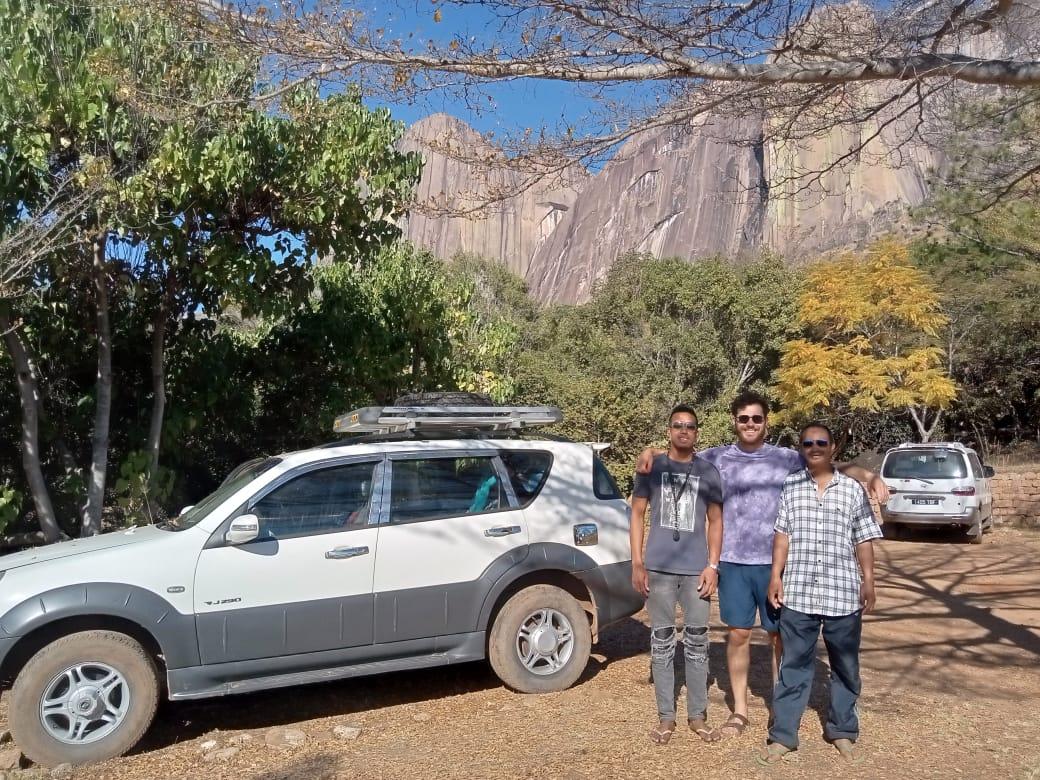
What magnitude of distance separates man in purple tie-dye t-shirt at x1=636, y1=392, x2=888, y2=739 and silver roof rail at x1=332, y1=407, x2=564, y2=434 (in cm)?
145

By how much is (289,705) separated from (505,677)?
141cm

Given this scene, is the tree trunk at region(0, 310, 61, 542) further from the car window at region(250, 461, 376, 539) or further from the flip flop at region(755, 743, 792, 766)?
the flip flop at region(755, 743, 792, 766)

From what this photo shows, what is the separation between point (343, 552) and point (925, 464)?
12.0 meters

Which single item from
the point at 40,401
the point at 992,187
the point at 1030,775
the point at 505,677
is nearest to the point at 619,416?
the point at 992,187

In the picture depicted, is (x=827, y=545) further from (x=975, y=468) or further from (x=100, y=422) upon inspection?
(x=975, y=468)

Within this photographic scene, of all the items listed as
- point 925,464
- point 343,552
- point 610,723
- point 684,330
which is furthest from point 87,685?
point 684,330

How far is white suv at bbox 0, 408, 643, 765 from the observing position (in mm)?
4598

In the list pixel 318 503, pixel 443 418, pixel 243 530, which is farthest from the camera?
pixel 443 418

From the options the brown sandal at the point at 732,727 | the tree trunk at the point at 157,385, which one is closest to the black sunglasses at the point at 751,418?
the brown sandal at the point at 732,727

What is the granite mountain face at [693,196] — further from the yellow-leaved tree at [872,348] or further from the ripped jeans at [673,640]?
the ripped jeans at [673,640]

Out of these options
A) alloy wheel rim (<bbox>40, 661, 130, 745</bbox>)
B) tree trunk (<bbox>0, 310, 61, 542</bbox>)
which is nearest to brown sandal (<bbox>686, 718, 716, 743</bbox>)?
alloy wheel rim (<bbox>40, 661, 130, 745</bbox>)

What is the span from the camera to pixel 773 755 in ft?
14.2

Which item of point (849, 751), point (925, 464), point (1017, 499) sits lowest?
point (1017, 499)

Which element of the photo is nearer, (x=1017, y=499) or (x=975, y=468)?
(x=975, y=468)
